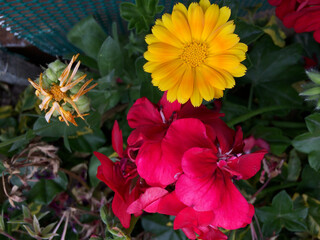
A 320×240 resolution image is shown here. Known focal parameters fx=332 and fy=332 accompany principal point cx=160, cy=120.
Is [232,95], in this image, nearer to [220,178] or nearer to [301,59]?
[301,59]

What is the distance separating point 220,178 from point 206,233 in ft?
0.41

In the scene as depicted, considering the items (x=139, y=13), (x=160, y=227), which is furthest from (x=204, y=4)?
(x=160, y=227)

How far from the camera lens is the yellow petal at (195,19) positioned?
663mm

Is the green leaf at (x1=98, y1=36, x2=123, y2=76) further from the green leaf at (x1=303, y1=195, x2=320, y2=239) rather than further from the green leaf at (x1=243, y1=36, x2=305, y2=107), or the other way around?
the green leaf at (x1=303, y1=195, x2=320, y2=239)

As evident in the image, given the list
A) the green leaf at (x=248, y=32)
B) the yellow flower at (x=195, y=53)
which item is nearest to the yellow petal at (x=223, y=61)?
the yellow flower at (x=195, y=53)

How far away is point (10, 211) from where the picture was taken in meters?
1.08

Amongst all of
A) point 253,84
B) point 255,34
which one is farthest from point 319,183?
point 255,34

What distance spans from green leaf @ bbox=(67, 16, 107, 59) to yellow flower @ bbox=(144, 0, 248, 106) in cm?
38

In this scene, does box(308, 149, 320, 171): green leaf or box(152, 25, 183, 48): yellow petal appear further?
box(308, 149, 320, 171): green leaf

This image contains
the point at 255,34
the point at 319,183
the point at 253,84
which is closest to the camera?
the point at 255,34

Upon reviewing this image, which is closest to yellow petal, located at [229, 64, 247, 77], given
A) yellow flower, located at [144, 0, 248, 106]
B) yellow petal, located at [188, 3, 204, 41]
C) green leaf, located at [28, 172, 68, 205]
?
yellow flower, located at [144, 0, 248, 106]

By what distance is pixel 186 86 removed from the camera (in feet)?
2.32

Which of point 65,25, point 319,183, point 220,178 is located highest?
point 65,25

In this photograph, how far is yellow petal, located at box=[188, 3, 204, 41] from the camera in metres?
0.66
